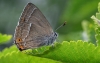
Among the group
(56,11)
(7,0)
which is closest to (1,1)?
(7,0)

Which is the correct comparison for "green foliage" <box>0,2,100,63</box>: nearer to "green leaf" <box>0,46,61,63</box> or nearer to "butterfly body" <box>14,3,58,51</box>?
"green leaf" <box>0,46,61,63</box>

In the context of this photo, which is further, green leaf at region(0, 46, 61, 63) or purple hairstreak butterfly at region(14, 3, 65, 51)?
purple hairstreak butterfly at region(14, 3, 65, 51)

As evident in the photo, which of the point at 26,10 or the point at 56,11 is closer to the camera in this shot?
the point at 26,10

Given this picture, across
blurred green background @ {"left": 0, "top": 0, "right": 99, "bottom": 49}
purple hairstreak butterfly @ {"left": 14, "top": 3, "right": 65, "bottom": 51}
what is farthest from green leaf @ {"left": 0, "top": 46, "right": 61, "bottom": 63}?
blurred green background @ {"left": 0, "top": 0, "right": 99, "bottom": 49}

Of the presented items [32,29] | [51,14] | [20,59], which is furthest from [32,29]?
[51,14]

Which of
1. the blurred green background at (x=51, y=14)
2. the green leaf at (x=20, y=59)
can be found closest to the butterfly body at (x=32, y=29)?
the green leaf at (x=20, y=59)

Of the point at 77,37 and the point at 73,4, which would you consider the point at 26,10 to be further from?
the point at 73,4

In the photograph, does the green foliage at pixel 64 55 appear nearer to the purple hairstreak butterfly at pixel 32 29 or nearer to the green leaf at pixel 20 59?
the green leaf at pixel 20 59
